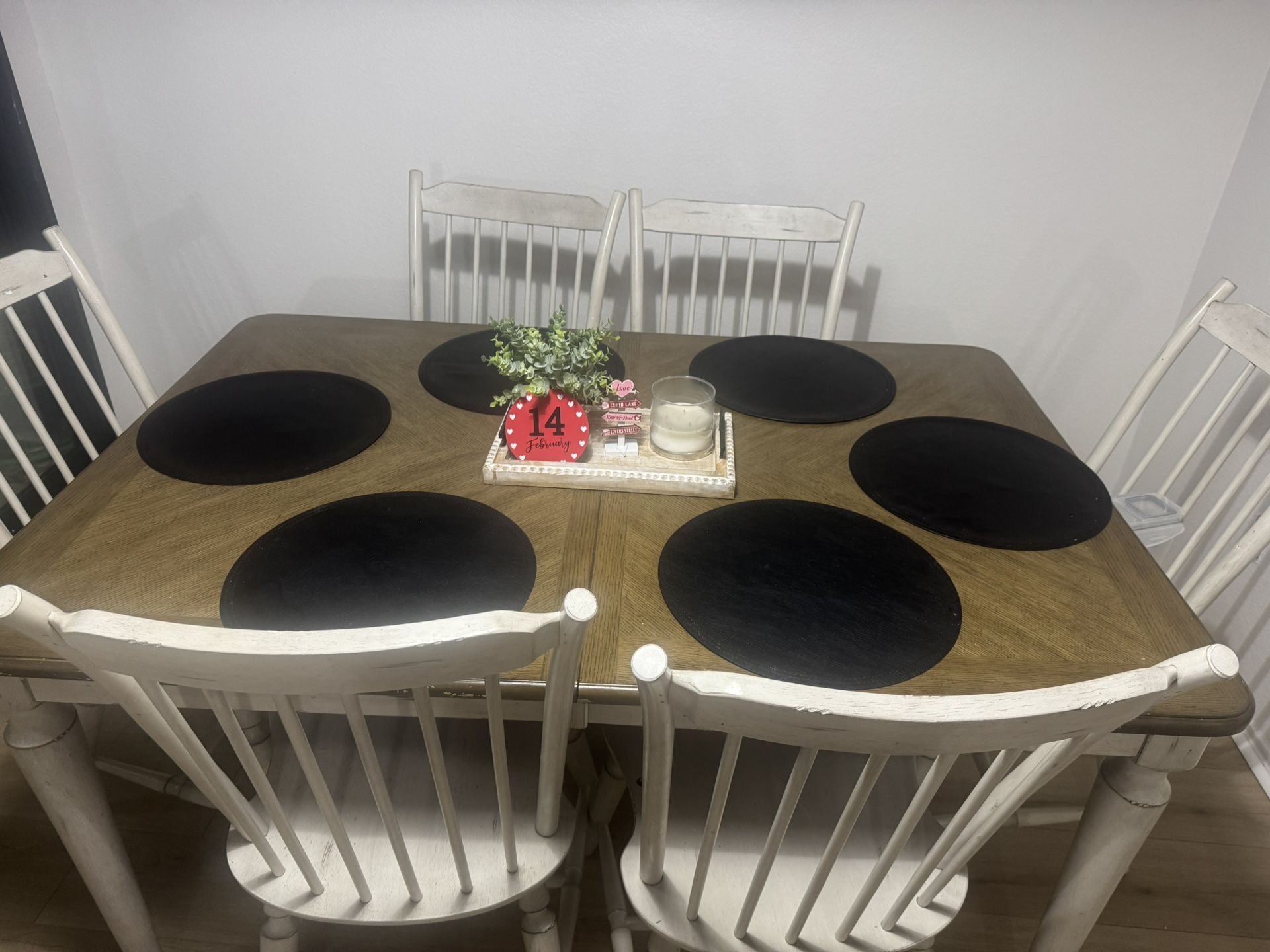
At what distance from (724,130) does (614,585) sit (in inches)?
51.2

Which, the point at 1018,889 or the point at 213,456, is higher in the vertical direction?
the point at 213,456

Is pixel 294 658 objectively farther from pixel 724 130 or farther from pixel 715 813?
pixel 724 130

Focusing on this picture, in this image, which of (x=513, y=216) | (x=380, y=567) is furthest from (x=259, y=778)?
(x=513, y=216)

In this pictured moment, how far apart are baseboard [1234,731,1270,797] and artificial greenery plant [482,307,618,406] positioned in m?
1.62

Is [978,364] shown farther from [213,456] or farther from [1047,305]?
[213,456]

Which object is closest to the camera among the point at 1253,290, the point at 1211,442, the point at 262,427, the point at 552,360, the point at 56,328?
the point at 552,360

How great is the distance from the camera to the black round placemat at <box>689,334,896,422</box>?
142cm

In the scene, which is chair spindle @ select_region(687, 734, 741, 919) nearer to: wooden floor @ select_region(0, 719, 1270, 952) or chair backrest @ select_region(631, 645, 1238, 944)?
chair backrest @ select_region(631, 645, 1238, 944)

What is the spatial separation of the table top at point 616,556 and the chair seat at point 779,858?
26 cm

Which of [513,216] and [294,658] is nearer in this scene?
[294,658]

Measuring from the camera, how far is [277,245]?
82.7 inches

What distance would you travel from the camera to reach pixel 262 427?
4.33ft

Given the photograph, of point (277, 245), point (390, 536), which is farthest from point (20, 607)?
point (277, 245)

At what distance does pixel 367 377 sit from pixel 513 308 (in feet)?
2.38
